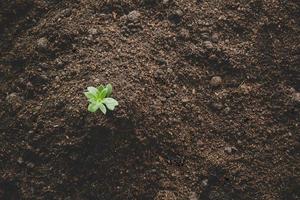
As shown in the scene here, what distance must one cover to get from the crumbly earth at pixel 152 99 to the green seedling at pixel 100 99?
0.19 feet

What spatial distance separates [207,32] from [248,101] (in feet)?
1.16

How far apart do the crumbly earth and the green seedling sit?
0.06 meters

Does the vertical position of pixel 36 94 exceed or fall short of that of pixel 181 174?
it exceeds it

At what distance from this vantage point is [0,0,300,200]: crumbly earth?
1692 mm

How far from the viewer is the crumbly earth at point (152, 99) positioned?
1692 millimetres

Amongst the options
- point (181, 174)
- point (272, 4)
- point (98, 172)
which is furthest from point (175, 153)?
point (272, 4)

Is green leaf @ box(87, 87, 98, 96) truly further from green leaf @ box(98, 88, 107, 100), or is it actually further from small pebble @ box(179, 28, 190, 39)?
small pebble @ box(179, 28, 190, 39)

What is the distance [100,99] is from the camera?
161 centimetres

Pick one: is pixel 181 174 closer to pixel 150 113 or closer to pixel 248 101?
pixel 150 113

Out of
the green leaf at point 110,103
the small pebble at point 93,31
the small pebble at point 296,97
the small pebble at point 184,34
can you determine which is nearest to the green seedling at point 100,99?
the green leaf at point 110,103

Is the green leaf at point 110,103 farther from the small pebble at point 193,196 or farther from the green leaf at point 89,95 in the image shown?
the small pebble at point 193,196

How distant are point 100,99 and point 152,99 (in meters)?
0.24

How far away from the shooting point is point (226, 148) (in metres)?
1.77

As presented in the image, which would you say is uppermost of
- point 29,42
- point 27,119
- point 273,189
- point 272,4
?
point 272,4
